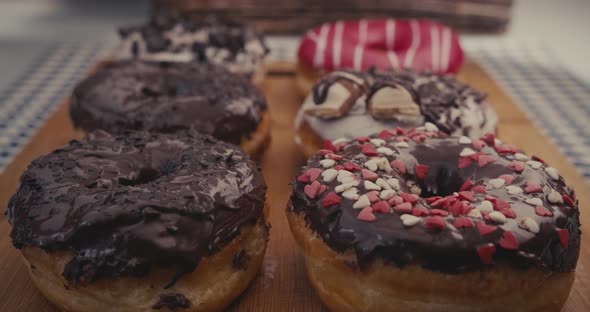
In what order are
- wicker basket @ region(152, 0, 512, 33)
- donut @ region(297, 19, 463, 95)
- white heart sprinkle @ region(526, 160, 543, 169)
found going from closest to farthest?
white heart sprinkle @ region(526, 160, 543, 169), donut @ region(297, 19, 463, 95), wicker basket @ region(152, 0, 512, 33)

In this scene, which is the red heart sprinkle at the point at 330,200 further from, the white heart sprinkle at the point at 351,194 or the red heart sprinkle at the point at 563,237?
the red heart sprinkle at the point at 563,237

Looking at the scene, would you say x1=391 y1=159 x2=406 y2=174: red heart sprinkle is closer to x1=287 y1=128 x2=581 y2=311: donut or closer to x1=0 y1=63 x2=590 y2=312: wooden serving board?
x1=287 y1=128 x2=581 y2=311: donut

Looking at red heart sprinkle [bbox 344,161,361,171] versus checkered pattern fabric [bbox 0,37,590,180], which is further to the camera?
checkered pattern fabric [bbox 0,37,590,180]

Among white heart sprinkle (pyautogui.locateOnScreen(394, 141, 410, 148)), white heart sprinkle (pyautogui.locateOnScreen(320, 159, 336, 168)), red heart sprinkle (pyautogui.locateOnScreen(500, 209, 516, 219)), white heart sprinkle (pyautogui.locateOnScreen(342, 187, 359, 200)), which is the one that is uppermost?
red heart sprinkle (pyautogui.locateOnScreen(500, 209, 516, 219))

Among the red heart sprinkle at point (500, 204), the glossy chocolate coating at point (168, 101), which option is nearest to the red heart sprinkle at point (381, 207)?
the red heart sprinkle at point (500, 204)

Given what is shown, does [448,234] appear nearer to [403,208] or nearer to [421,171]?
[403,208]

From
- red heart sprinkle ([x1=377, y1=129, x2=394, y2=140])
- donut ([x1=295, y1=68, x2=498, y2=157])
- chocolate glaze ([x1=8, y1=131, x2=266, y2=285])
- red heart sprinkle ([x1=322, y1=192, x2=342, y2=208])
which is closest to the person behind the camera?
chocolate glaze ([x1=8, y1=131, x2=266, y2=285])

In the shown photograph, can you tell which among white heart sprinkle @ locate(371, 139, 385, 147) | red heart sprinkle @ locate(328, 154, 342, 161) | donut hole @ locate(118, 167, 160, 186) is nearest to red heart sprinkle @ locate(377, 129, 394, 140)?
white heart sprinkle @ locate(371, 139, 385, 147)
